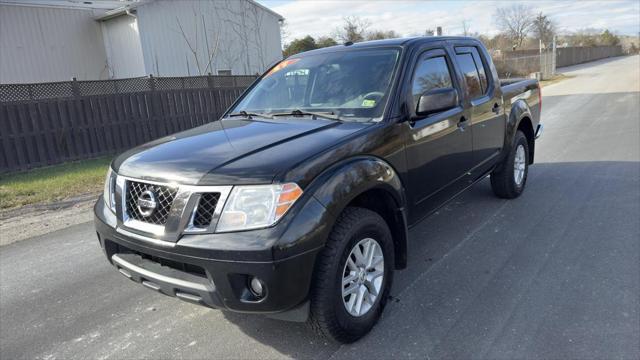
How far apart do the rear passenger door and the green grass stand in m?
5.92

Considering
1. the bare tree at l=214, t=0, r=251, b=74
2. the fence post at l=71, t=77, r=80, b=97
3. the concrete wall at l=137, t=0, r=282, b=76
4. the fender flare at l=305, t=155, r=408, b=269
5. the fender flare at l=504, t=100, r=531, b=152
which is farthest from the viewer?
the bare tree at l=214, t=0, r=251, b=74

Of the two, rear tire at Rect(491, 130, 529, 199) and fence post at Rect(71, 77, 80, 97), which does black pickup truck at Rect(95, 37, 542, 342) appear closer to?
rear tire at Rect(491, 130, 529, 199)

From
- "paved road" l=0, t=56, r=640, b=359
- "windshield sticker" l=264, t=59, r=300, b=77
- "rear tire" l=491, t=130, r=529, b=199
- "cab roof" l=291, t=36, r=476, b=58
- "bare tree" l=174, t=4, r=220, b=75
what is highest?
"bare tree" l=174, t=4, r=220, b=75

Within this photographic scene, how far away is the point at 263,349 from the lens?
2.96m

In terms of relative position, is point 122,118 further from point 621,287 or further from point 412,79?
point 621,287

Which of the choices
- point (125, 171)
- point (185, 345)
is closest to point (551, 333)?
point (185, 345)

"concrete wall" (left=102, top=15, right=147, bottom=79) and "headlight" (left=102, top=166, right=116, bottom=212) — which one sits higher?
"concrete wall" (left=102, top=15, right=147, bottom=79)

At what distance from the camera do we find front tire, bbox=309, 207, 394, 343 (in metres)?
2.63

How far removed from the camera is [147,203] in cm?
270

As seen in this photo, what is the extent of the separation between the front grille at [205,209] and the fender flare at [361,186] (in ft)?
1.65

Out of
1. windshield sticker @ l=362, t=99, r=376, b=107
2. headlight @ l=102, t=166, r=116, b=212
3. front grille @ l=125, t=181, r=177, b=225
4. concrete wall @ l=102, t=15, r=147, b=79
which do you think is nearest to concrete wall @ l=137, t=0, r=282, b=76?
concrete wall @ l=102, t=15, r=147, b=79

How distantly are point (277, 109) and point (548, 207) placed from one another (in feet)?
11.3

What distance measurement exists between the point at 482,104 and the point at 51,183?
7.13 m

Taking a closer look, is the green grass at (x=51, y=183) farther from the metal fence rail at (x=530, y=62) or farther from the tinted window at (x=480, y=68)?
the metal fence rail at (x=530, y=62)
